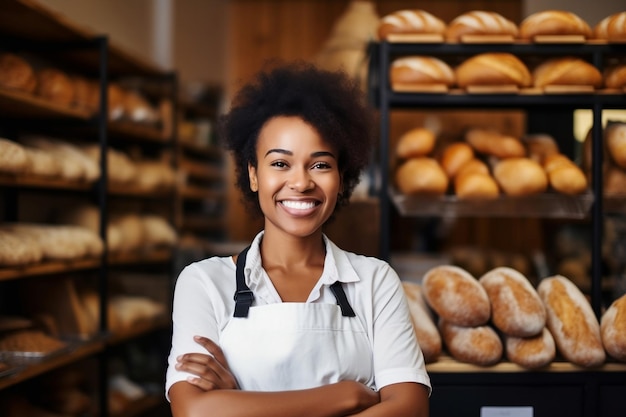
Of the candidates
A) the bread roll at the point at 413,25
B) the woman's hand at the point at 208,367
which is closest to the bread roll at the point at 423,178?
the bread roll at the point at 413,25

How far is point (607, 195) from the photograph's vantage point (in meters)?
2.29

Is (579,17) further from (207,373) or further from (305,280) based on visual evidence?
(207,373)

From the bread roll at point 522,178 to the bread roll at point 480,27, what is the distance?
1.39 ft

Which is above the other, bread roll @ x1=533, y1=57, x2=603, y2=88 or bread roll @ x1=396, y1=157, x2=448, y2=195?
bread roll @ x1=533, y1=57, x2=603, y2=88

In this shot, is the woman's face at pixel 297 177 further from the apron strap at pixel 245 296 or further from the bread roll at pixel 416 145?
the bread roll at pixel 416 145

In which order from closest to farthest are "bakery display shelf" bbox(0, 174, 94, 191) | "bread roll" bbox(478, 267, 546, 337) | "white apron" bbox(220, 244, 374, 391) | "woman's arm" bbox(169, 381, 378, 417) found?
"woman's arm" bbox(169, 381, 378, 417) → "white apron" bbox(220, 244, 374, 391) → "bread roll" bbox(478, 267, 546, 337) → "bakery display shelf" bbox(0, 174, 94, 191)

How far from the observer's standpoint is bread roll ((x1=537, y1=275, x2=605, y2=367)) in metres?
2.02

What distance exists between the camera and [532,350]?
79.2 inches

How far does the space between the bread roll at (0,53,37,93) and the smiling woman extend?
148cm

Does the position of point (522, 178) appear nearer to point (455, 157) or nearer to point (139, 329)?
point (455, 157)

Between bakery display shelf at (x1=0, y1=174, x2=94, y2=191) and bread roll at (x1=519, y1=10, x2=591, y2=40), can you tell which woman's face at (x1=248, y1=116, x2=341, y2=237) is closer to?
bread roll at (x1=519, y1=10, x2=591, y2=40)

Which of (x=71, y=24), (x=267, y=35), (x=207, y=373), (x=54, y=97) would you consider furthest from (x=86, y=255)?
(x=267, y=35)

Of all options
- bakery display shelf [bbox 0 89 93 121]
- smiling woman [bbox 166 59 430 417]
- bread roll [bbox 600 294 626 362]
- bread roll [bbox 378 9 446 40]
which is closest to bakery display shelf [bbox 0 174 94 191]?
bakery display shelf [bbox 0 89 93 121]

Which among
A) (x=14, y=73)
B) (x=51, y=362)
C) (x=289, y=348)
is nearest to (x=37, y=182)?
(x=14, y=73)
